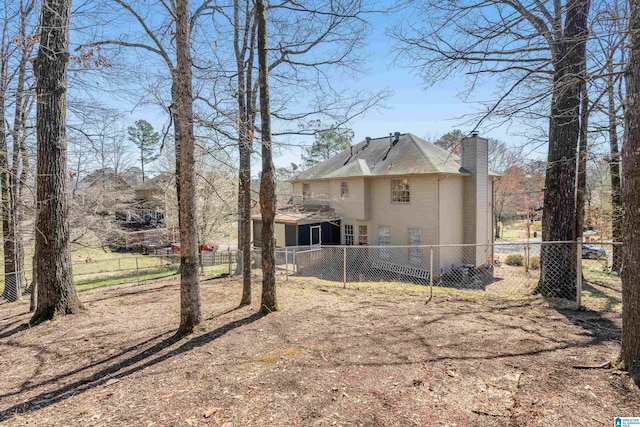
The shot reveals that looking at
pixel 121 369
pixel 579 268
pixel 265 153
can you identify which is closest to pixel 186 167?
pixel 265 153

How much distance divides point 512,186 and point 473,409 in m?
30.5

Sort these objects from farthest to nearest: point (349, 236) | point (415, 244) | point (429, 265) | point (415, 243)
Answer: point (349, 236) → point (415, 243) → point (415, 244) → point (429, 265)

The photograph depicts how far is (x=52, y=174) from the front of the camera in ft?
19.7

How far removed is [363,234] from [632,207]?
14702 millimetres

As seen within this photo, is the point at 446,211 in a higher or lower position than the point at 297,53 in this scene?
lower

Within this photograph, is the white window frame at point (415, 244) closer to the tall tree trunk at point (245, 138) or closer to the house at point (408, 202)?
the house at point (408, 202)

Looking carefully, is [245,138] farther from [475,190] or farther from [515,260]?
[515,260]

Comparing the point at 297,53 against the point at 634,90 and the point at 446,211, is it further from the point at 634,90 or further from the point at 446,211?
the point at 446,211

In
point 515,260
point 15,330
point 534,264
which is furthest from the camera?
point 515,260

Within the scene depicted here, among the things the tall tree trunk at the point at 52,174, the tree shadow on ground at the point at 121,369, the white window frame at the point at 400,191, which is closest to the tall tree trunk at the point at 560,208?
the tree shadow on ground at the point at 121,369

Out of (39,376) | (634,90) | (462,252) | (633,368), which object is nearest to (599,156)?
(462,252)

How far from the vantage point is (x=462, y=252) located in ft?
52.9

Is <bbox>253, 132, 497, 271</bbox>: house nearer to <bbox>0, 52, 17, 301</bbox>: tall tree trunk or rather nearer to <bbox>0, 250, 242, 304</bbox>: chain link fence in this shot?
<bbox>0, 250, 242, 304</bbox>: chain link fence

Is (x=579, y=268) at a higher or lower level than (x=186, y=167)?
lower
